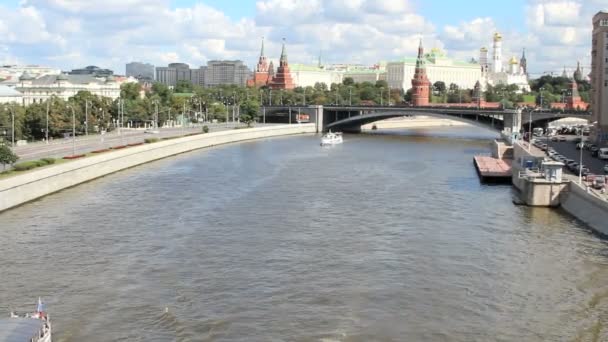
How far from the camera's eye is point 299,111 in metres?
113

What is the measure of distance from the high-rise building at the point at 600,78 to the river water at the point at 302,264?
2638 cm

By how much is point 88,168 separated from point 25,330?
32447mm

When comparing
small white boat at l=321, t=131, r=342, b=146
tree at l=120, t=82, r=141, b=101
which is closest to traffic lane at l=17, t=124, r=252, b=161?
small white boat at l=321, t=131, r=342, b=146

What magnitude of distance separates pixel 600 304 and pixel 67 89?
99.5 meters

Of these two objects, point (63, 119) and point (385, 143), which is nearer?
point (63, 119)

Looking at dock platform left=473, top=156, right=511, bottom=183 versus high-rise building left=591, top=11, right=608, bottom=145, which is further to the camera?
high-rise building left=591, top=11, right=608, bottom=145

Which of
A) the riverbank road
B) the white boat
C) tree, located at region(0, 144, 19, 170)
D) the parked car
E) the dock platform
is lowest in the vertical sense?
the white boat

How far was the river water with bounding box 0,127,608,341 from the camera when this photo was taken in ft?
71.8

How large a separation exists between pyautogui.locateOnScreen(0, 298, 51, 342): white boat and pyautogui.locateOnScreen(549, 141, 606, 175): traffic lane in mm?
36718

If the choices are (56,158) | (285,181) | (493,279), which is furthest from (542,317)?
(56,158)

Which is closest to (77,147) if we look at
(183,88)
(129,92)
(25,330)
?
(25,330)

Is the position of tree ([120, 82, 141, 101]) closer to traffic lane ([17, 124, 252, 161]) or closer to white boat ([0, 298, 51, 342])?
traffic lane ([17, 124, 252, 161])

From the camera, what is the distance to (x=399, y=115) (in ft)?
329

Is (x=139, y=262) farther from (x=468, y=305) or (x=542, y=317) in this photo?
(x=542, y=317)
